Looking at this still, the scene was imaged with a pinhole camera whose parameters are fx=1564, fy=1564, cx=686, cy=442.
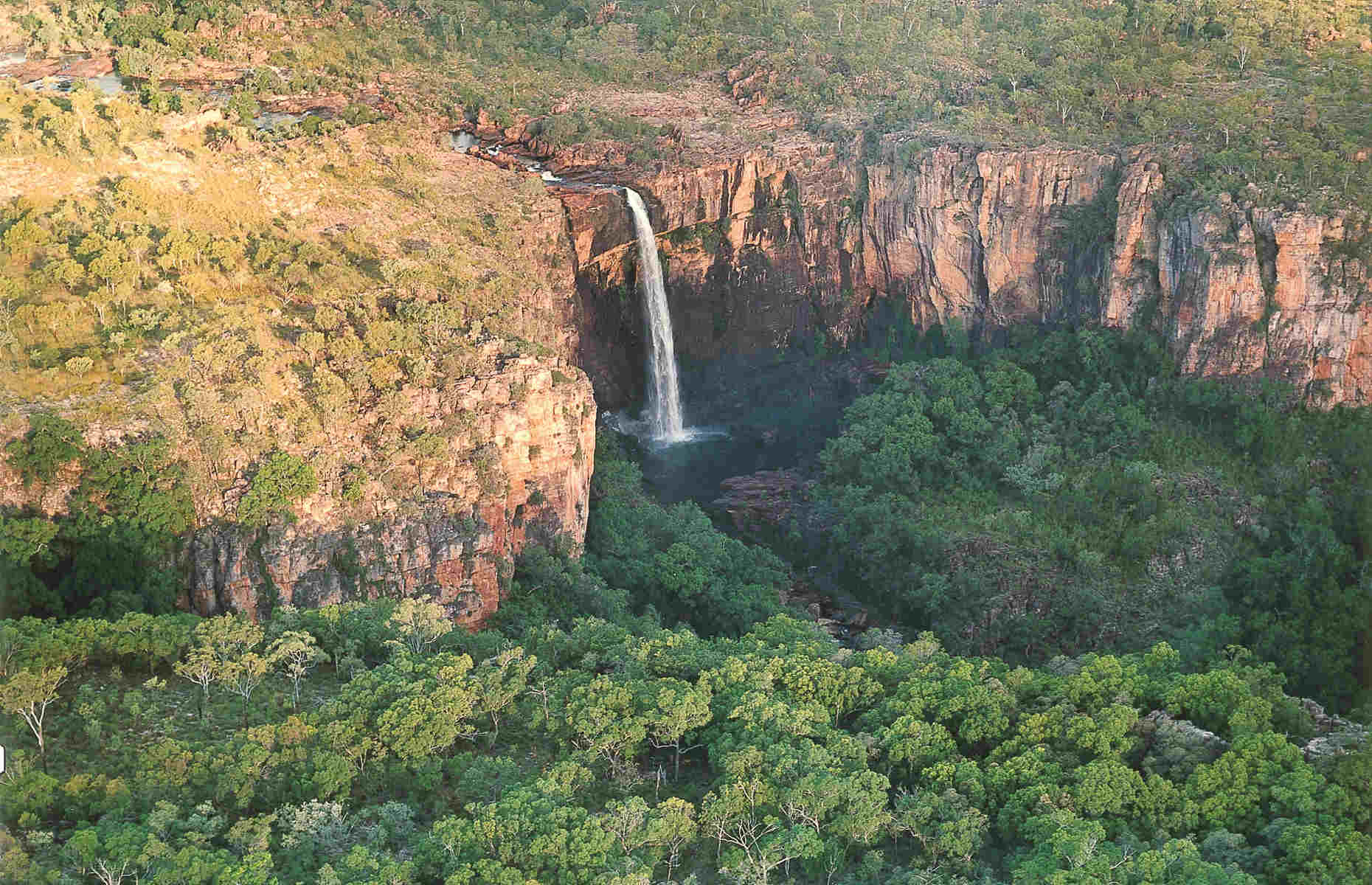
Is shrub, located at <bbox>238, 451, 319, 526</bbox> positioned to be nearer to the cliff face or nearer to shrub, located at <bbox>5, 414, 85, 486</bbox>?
the cliff face

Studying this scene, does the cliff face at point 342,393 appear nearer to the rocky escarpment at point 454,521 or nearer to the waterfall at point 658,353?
the rocky escarpment at point 454,521

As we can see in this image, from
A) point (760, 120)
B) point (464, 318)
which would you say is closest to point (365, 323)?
point (464, 318)

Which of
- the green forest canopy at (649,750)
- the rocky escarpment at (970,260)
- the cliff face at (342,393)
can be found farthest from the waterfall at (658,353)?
the green forest canopy at (649,750)

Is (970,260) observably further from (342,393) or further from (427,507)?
(342,393)

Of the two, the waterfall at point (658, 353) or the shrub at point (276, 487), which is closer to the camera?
the shrub at point (276, 487)

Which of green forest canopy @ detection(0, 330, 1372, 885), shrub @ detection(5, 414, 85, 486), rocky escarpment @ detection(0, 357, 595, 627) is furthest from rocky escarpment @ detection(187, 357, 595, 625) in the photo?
shrub @ detection(5, 414, 85, 486)

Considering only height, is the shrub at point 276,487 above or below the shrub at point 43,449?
below

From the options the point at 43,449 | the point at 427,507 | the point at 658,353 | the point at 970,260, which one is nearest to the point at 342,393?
the point at 427,507
